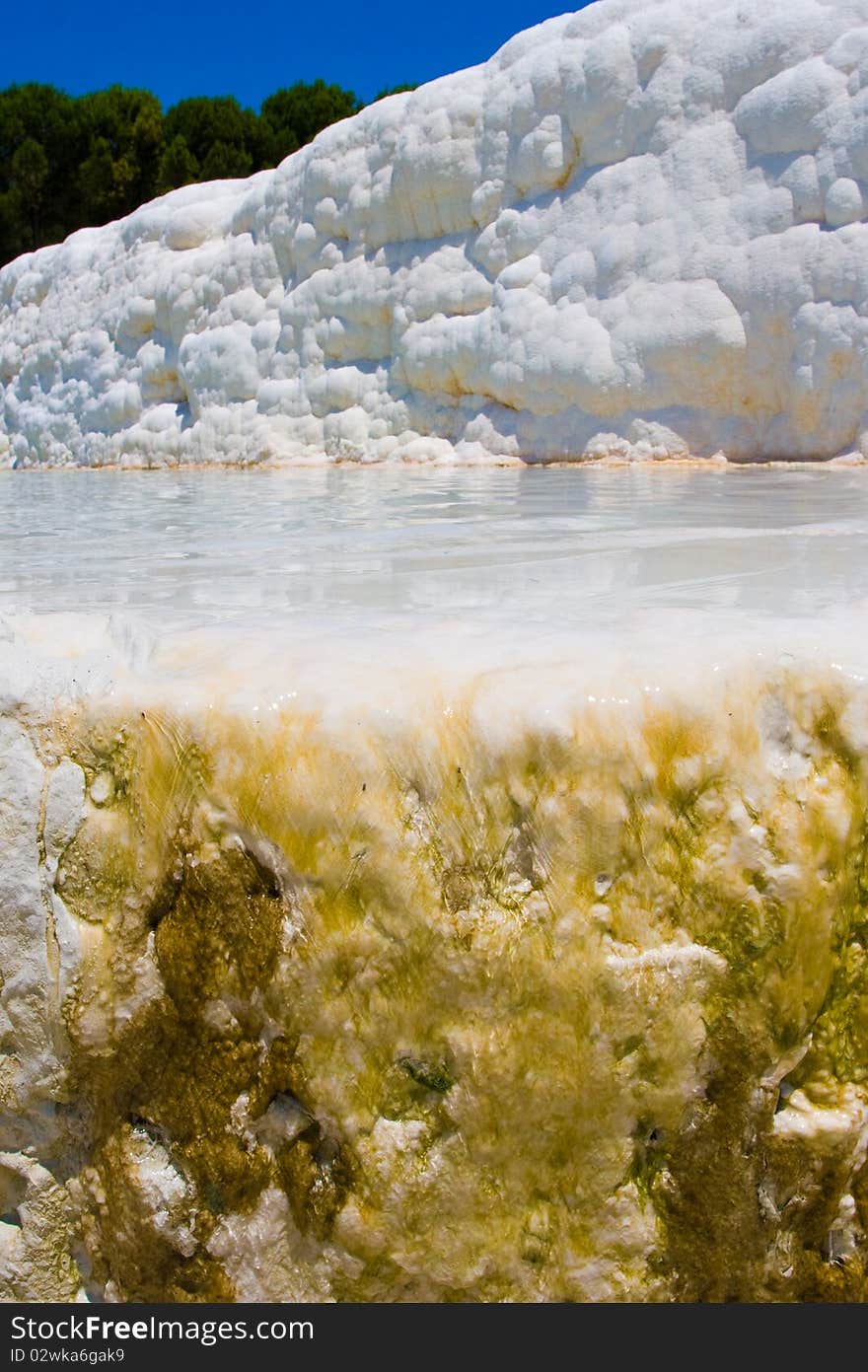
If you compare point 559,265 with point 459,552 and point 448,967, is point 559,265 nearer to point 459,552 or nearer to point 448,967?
point 459,552

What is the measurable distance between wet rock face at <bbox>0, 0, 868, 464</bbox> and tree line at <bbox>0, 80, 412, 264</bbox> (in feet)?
35.3

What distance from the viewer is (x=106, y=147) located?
56.9ft

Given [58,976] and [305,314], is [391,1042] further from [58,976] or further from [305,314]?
[305,314]

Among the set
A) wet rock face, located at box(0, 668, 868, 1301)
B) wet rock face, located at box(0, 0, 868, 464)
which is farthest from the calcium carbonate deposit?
wet rock face, located at box(0, 0, 868, 464)

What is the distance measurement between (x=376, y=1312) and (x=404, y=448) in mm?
5699

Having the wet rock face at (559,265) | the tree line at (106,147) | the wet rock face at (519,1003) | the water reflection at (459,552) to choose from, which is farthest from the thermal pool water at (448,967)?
the tree line at (106,147)

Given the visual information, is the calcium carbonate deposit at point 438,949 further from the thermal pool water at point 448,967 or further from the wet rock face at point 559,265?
the wet rock face at point 559,265

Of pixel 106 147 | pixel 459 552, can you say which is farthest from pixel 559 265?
pixel 106 147

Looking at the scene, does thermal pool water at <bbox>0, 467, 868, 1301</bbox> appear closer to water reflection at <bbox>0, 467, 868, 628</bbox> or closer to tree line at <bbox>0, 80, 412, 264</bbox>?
water reflection at <bbox>0, 467, 868, 628</bbox>

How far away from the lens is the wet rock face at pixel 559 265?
16.0 ft

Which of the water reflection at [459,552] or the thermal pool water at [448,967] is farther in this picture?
the water reflection at [459,552]

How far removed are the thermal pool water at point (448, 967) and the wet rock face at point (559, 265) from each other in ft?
13.3

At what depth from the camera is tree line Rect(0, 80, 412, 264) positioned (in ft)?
56.9

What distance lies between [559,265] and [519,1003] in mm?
5105
